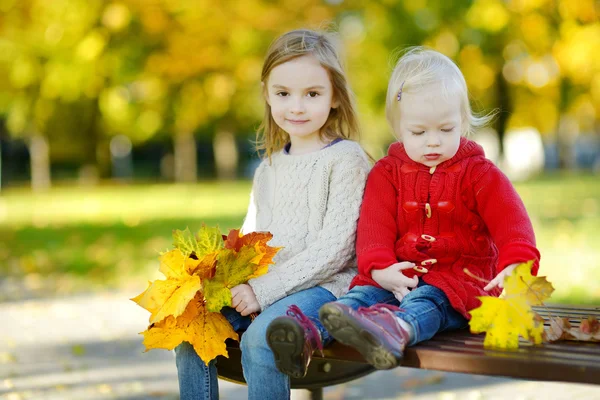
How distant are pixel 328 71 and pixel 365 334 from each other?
1226 millimetres

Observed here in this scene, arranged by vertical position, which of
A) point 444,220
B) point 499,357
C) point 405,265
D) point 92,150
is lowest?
point 499,357

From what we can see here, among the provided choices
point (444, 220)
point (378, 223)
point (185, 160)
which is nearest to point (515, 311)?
point (444, 220)

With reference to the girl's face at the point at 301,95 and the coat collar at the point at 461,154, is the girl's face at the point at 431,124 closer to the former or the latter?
Answer: the coat collar at the point at 461,154

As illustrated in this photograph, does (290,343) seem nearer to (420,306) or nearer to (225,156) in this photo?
(420,306)

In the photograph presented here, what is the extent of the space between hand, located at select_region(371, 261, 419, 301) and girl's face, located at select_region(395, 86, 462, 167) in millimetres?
392

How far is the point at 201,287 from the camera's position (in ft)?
9.06

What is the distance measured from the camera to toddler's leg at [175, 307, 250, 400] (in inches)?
113

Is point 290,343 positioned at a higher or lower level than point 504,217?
lower

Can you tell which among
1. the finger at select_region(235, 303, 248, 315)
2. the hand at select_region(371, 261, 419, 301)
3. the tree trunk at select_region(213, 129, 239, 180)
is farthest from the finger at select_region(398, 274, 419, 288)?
the tree trunk at select_region(213, 129, 239, 180)

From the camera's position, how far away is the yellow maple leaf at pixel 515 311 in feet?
7.96

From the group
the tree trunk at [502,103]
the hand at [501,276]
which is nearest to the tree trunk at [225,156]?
the tree trunk at [502,103]

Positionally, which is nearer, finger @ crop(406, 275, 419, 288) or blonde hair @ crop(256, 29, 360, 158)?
finger @ crop(406, 275, 419, 288)

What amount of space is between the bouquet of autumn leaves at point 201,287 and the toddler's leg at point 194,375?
0.09 meters

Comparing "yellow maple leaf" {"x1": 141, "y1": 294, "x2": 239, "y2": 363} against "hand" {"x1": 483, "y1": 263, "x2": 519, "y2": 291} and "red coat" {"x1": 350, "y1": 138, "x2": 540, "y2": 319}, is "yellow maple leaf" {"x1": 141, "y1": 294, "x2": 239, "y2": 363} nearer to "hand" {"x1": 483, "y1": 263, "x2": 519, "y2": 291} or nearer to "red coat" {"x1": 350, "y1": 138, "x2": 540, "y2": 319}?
"red coat" {"x1": 350, "y1": 138, "x2": 540, "y2": 319}
